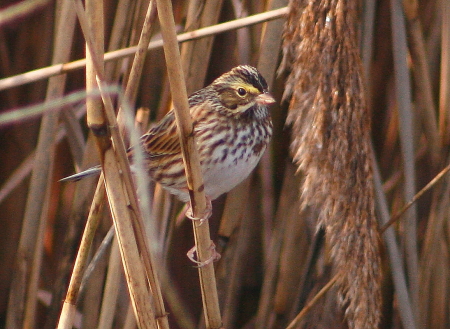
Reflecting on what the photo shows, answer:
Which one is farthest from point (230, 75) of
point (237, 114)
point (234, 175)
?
point (234, 175)

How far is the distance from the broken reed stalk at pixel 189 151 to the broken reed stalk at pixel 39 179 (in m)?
0.95

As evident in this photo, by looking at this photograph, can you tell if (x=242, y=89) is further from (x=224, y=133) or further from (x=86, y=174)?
(x=86, y=174)

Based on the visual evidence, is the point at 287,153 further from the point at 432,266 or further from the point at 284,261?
the point at 432,266

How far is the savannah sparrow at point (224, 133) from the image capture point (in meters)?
2.27

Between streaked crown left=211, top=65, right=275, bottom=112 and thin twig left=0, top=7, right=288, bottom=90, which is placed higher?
thin twig left=0, top=7, right=288, bottom=90

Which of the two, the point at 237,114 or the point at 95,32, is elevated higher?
the point at 95,32

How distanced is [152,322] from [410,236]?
1158 millimetres

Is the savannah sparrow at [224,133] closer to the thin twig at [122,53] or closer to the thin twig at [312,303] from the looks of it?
the thin twig at [122,53]

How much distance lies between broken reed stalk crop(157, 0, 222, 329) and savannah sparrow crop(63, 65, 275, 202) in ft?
1.89

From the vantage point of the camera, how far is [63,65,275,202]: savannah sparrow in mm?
2271

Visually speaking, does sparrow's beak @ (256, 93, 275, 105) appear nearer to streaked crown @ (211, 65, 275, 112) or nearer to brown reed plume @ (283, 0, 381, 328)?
streaked crown @ (211, 65, 275, 112)

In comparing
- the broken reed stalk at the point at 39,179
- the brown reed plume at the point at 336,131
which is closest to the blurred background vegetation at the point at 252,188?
the broken reed stalk at the point at 39,179

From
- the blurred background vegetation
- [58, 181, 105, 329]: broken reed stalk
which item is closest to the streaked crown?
the blurred background vegetation

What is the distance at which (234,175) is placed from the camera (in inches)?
89.1
